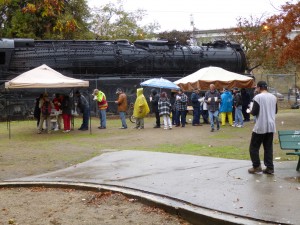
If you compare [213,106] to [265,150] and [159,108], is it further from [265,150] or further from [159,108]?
[265,150]

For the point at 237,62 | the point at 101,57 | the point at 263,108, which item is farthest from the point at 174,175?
the point at 237,62

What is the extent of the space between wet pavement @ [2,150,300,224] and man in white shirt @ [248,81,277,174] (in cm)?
25

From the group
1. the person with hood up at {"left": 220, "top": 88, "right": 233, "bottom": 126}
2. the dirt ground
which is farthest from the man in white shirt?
the person with hood up at {"left": 220, "top": 88, "right": 233, "bottom": 126}

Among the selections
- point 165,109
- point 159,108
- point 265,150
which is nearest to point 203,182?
point 265,150

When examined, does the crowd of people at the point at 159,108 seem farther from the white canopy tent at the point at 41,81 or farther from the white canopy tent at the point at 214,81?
the white canopy tent at the point at 41,81

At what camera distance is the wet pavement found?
6441 millimetres

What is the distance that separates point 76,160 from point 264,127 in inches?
196

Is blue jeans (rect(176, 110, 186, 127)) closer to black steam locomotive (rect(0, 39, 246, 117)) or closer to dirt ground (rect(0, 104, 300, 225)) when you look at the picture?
dirt ground (rect(0, 104, 300, 225))

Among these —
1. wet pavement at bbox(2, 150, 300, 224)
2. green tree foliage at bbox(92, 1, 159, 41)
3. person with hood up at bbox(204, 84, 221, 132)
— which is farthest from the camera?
green tree foliage at bbox(92, 1, 159, 41)

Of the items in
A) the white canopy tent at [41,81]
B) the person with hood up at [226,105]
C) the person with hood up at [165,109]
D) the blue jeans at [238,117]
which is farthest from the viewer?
the person with hood up at [226,105]

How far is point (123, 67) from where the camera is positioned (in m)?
27.2

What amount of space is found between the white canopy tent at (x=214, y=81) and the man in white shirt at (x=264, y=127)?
38.4 feet

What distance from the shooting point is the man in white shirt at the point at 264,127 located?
889 cm

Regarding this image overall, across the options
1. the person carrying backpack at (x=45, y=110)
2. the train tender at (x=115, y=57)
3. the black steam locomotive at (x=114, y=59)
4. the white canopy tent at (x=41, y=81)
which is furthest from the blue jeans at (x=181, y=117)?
the train tender at (x=115, y=57)
